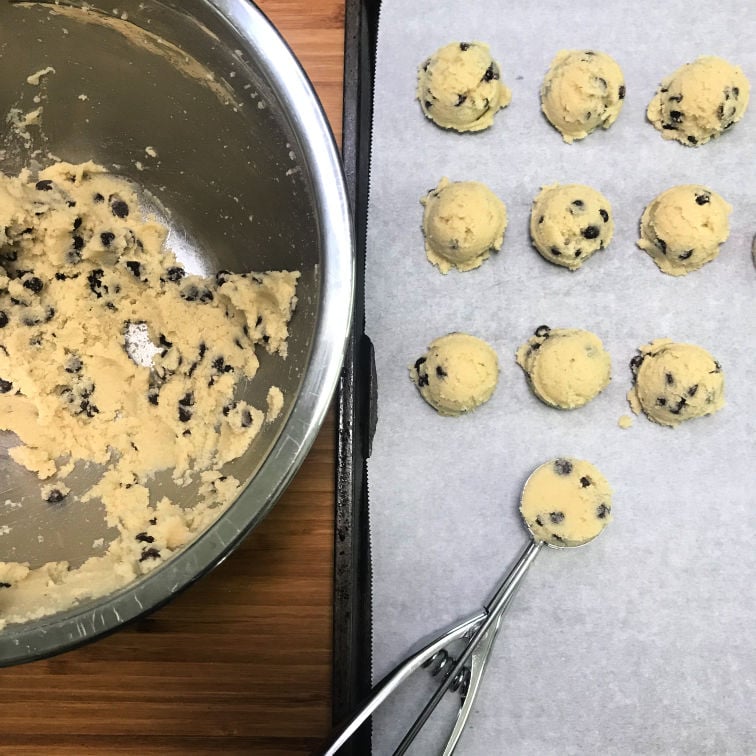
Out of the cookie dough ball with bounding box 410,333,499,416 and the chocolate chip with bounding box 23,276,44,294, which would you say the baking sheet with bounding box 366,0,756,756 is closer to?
the cookie dough ball with bounding box 410,333,499,416

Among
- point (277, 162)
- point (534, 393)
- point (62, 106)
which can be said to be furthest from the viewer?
point (534, 393)

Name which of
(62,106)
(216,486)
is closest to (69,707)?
(216,486)

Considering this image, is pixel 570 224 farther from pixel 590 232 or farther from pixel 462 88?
pixel 462 88

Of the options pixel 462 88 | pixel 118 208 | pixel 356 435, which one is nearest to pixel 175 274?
pixel 118 208

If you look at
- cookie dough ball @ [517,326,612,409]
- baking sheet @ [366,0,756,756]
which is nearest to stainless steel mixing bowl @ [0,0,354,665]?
baking sheet @ [366,0,756,756]

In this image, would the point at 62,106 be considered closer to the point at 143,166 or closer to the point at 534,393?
the point at 143,166

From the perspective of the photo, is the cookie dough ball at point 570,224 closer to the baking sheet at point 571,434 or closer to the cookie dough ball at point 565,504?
the baking sheet at point 571,434

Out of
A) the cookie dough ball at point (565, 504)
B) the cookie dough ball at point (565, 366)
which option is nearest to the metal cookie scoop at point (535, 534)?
the cookie dough ball at point (565, 504)
